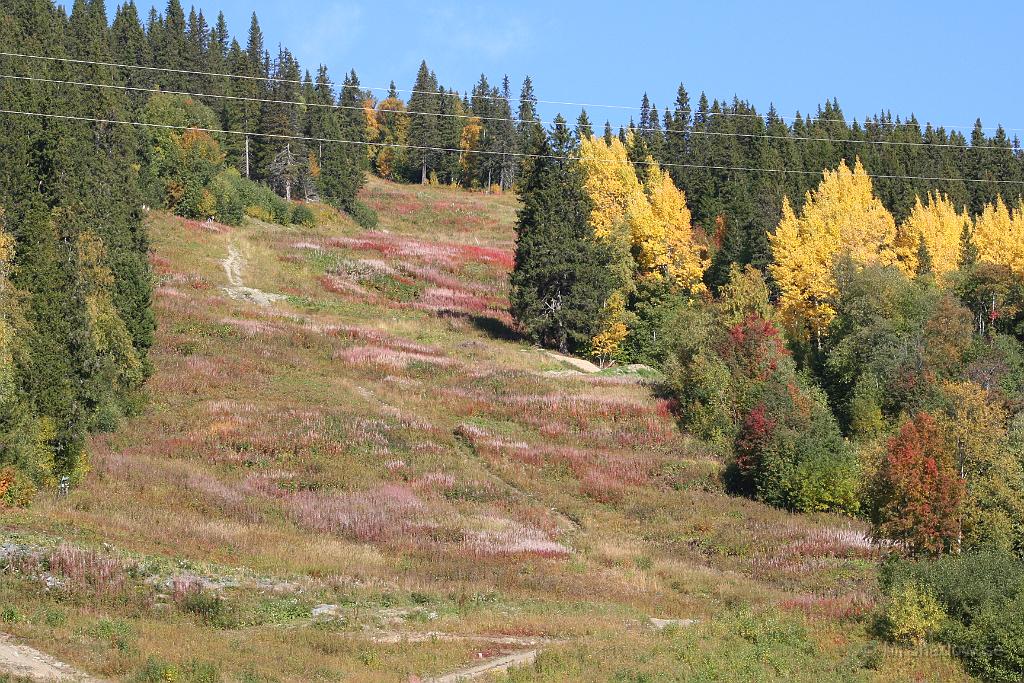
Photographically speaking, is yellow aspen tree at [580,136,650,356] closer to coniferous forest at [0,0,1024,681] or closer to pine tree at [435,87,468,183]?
coniferous forest at [0,0,1024,681]

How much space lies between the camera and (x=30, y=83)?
4566cm

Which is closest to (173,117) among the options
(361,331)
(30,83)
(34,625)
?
(361,331)

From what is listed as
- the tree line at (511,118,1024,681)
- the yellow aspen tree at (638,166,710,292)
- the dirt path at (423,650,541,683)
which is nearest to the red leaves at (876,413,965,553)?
the tree line at (511,118,1024,681)

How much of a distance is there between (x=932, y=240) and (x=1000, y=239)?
21.2ft

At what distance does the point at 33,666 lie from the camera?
16.6 m

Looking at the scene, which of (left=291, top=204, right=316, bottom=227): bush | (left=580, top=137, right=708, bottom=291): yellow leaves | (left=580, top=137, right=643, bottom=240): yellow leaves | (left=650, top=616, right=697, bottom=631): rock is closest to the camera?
(left=650, top=616, right=697, bottom=631): rock

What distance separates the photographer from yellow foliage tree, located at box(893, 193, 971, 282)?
83.6 metres

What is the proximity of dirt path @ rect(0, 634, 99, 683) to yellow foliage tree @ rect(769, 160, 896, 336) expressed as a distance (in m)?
55.2

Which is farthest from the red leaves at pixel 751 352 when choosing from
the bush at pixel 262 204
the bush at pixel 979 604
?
the bush at pixel 262 204

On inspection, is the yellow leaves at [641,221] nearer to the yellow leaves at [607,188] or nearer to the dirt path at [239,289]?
the yellow leaves at [607,188]

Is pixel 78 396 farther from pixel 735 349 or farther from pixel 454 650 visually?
pixel 735 349

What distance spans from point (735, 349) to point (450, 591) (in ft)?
92.9

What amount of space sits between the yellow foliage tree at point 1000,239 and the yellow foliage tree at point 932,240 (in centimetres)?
170

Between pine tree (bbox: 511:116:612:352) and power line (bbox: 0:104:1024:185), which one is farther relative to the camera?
pine tree (bbox: 511:116:612:352)
